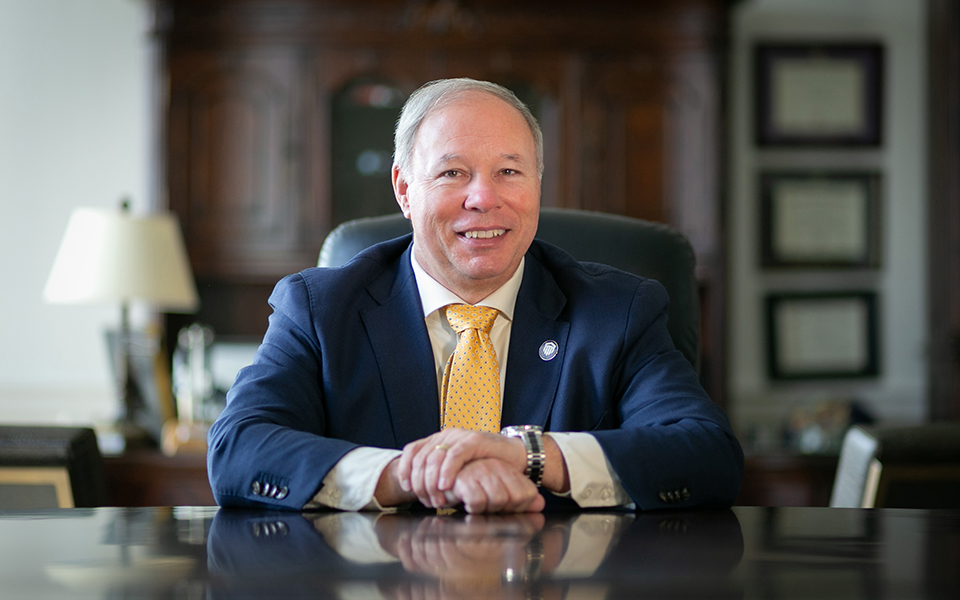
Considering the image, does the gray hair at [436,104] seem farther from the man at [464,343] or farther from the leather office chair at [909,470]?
the leather office chair at [909,470]

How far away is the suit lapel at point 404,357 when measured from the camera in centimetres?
129

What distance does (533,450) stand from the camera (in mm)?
1097

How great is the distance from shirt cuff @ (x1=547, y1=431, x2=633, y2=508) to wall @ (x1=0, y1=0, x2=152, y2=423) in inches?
138

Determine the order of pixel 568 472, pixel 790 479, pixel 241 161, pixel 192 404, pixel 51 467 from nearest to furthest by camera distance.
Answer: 1. pixel 568 472
2. pixel 51 467
3. pixel 790 479
4. pixel 192 404
5. pixel 241 161

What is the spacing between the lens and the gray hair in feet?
4.48

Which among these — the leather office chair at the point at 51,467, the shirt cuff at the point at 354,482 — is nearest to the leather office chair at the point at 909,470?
the shirt cuff at the point at 354,482

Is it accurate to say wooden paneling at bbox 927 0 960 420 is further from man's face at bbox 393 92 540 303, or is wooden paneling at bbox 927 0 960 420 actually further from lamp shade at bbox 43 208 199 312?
lamp shade at bbox 43 208 199 312

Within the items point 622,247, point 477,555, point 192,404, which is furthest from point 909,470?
point 192,404

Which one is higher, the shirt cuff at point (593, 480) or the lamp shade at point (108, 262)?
the lamp shade at point (108, 262)

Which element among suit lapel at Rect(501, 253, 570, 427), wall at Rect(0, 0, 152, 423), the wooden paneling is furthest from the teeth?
wall at Rect(0, 0, 152, 423)

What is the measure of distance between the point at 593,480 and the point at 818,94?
3.47 meters

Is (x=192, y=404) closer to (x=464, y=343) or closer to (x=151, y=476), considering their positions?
(x=151, y=476)

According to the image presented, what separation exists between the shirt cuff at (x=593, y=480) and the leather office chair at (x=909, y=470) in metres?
0.66

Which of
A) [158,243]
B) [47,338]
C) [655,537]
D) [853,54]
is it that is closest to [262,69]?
[158,243]
